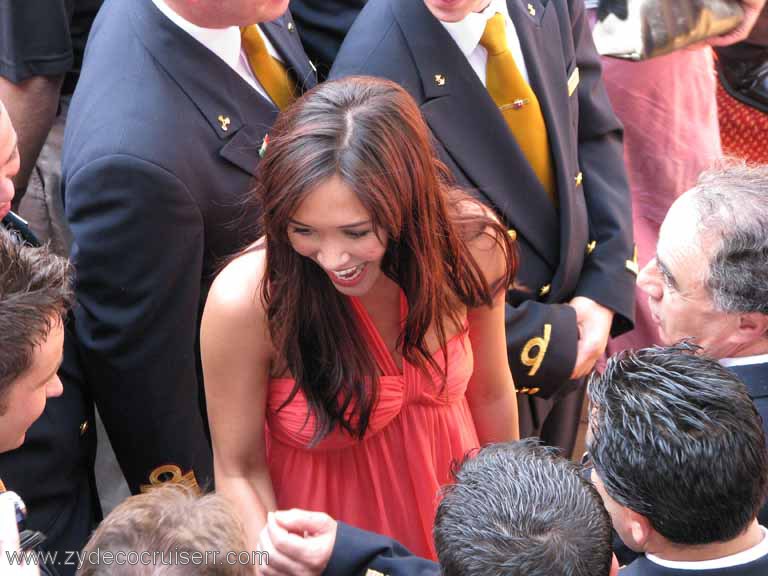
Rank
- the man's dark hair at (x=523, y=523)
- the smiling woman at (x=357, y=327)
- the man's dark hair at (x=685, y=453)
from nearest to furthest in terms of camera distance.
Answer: the man's dark hair at (x=523, y=523) → the man's dark hair at (x=685, y=453) → the smiling woman at (x=357, y=327)

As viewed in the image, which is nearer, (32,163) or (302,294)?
(302,294)

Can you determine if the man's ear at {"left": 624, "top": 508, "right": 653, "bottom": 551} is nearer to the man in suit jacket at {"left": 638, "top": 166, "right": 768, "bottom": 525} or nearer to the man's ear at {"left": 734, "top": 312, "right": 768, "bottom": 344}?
the man in suit jacket at {"left": 638, "top": 166, "right": 768, "bottom": 525}

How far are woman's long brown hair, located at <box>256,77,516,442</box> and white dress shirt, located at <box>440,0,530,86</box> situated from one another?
466mm

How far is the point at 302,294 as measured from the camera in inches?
82.0

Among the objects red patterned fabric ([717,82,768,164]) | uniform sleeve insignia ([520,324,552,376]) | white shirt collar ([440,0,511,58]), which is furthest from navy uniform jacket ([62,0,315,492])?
red patterned fabric ([717,82,768,164])

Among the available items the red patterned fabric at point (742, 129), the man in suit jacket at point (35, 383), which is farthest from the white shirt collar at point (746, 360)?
the red patterned fabric at point (742, 129)

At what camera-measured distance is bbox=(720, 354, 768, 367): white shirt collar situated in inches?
84.1

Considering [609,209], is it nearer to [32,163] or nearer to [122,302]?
[122,302]

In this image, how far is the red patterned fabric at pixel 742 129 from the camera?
3.91 m

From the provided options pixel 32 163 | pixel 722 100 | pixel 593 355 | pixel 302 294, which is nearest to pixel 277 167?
pixel 302 294

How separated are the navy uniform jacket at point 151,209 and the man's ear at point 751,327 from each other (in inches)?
42.0

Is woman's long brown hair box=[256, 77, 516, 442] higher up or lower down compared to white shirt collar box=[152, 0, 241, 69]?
lower down

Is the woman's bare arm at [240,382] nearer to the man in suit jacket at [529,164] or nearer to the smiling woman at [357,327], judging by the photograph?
the smiling woman at [357,327]

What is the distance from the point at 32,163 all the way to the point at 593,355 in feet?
5.68
